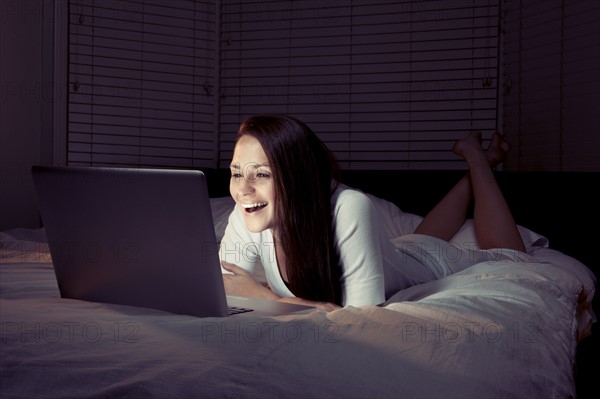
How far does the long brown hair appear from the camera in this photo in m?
1.62

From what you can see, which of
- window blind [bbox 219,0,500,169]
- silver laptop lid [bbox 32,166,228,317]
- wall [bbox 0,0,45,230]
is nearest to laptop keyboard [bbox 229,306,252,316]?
silver laptop lid [bbox 32,166,228,317]

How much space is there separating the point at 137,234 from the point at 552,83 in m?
2.68

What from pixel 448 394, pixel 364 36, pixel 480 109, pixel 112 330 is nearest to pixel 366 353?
A: pixel 448 394

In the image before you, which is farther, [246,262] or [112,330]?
[246,262]

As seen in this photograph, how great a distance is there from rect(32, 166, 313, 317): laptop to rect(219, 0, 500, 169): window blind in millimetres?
2577

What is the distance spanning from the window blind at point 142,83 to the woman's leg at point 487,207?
184 centimetres

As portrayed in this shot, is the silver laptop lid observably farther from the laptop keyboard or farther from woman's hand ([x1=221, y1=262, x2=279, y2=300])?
woman's hand ([x1=221, y1=262, x2=279, y2=300])

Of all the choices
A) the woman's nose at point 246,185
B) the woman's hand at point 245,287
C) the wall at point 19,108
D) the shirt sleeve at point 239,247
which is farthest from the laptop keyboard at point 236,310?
the wall at point 19,108

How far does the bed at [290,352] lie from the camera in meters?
0.79

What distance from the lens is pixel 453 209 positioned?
273 cm

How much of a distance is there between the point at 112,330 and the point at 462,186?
2.06 meters

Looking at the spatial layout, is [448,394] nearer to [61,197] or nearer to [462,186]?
[61,197]

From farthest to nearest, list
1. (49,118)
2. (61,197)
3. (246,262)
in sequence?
(49,118)
(246,262)
(61,197)

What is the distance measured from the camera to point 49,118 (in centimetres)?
378
